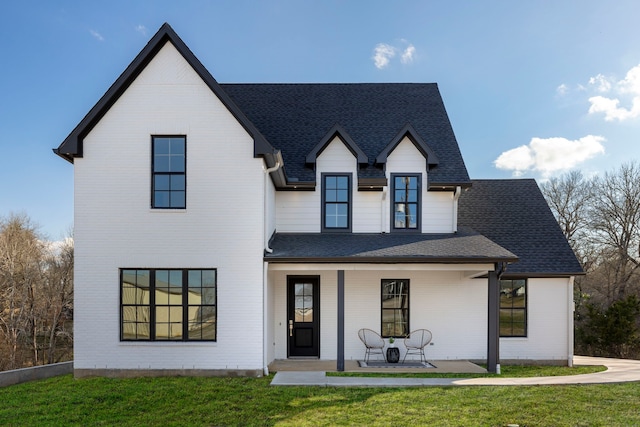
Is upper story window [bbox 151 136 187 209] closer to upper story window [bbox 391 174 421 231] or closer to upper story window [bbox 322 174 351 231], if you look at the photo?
upper story window [bbox 322 174 351 231]

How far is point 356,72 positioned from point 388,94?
7.59 meters

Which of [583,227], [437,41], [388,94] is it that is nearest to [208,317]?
[388,94]

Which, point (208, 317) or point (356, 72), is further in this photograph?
point (356, 72)

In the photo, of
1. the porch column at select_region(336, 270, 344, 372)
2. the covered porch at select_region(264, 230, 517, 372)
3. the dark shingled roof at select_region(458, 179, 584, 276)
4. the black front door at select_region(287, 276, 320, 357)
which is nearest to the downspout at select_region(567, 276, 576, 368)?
the dark shingled roof at select_region(458, 179, 584, 276)

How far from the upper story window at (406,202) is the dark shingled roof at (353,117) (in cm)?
58

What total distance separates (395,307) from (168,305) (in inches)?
259

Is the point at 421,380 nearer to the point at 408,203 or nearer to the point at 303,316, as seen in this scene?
the point at 303,316

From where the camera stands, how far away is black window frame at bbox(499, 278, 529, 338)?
42.2 ft

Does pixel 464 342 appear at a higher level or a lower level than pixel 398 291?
lower

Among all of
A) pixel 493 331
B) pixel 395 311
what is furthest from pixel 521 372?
pixel 395 311

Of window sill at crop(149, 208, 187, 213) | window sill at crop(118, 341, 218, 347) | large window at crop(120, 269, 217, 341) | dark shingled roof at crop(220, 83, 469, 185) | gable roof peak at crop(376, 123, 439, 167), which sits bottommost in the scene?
window sill at crop(118, 341, 218, 347)

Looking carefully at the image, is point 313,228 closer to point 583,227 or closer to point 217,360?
point 217,360

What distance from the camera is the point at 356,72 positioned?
23.0 metres

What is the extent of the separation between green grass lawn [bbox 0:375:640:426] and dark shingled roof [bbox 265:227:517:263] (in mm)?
3120
